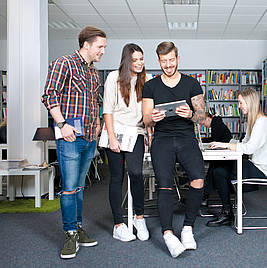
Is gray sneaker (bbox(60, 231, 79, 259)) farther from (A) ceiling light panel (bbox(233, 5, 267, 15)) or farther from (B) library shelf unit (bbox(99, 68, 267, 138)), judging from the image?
(B) library shelf unit (bbox(99, 68, 267, 138))

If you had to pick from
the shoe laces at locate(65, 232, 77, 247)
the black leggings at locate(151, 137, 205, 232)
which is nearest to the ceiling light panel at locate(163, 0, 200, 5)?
the black leggings at locate(151, 137, 205, 232)

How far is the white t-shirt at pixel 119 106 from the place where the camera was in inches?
94.3

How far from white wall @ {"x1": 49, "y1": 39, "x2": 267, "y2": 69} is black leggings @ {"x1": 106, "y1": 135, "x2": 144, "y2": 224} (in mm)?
5857

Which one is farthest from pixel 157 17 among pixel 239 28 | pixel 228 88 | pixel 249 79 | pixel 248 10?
pixel 249 79

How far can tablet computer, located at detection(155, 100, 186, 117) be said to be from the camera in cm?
214

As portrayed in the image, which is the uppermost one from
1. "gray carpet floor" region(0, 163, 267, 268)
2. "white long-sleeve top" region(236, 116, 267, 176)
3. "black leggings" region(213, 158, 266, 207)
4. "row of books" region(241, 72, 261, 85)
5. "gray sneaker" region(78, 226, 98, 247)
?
"row of books" region(241, 72, 261, 85)

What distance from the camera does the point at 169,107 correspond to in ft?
7.09

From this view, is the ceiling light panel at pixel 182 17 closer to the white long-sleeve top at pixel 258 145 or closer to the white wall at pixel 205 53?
the white wall at pixel 205 53

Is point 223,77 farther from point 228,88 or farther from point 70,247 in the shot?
point 70,247

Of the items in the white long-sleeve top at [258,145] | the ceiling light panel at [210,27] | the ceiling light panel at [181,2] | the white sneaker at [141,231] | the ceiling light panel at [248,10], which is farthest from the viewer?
the ceiling light panel at [210,27]

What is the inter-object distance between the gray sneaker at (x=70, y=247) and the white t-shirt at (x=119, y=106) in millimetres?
820

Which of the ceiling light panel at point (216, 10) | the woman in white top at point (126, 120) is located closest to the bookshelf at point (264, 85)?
the ceiling light panel at point (216, 10)

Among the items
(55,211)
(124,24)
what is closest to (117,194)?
(55,211)

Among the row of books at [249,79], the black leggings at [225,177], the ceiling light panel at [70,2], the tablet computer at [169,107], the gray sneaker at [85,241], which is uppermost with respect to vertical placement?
the ceiling light panel at [70,2]
